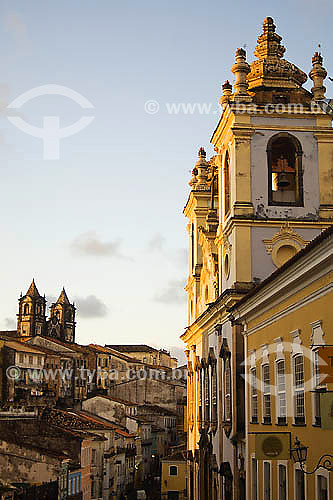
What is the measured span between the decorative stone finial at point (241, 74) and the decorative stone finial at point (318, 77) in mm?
2451

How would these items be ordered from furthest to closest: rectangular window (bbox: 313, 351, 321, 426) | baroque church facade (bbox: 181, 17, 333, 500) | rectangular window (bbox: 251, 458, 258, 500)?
baroque church facade (bbox: 181, 17, 333, 500) < rectangular window (bbox: 251, 458, 258, 500) < rectangular window (bbox: 313, 351, 321, 426)

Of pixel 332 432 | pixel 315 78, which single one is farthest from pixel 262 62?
pixel 332 432

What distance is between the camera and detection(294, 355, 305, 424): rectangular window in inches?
742

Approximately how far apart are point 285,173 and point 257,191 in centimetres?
139

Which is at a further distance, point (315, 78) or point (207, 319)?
point (207, 319)

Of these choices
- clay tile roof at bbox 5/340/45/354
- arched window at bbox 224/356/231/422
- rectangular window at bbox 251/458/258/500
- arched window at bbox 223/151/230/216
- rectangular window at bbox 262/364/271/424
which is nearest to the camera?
rectangular window at bbox 262/364/271/424

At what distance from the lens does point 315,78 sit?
3122 centimetres

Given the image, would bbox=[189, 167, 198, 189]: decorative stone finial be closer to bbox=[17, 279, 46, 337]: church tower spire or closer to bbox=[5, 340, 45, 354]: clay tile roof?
bbox=[5, 340, 45, 354]: clay tile roof

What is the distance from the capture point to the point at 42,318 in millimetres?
146875

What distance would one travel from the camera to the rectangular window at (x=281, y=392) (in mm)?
20489

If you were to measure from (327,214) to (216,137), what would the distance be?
19.2 ft

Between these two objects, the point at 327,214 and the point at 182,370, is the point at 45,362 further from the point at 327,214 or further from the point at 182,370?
the point at 327,214

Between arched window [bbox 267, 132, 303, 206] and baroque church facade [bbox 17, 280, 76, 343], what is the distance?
372ft

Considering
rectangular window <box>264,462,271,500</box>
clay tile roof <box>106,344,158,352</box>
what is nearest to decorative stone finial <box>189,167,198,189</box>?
rectangular window <box>264,462,271,500</box>
